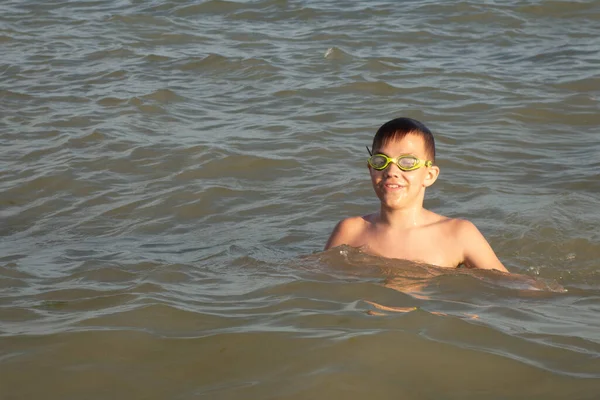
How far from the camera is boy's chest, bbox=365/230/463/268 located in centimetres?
514

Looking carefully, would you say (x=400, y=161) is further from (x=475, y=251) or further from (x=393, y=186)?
(x=475, y=251)

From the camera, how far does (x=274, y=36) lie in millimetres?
12508

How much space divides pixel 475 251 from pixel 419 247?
304 millimetres

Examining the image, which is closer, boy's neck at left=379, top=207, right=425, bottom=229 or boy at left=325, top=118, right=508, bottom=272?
boy at left=325, top=118, right=508, bottom=272

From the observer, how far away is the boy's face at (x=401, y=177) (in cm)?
502

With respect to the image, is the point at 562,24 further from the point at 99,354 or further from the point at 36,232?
the point at 99,354

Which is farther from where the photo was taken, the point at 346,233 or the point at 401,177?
the point at 346,233

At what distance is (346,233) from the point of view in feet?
17.6

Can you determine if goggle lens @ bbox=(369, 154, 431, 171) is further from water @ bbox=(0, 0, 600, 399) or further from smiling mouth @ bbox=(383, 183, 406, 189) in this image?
water @ bbox=(0, 0, 600, 399)

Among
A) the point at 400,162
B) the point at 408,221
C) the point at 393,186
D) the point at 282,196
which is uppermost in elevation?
the point at 400,162

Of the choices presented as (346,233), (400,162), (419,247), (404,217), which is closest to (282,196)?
(346,233)

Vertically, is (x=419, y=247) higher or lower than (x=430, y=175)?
lower

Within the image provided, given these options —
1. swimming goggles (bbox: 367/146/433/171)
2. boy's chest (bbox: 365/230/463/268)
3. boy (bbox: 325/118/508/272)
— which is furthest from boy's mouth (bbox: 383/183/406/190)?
boy's chest (bbox: 365/230/463/268)

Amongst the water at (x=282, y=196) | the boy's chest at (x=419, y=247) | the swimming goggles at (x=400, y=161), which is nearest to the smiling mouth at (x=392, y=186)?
the swimming goggles at (x=400, y=161)
